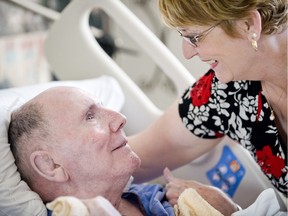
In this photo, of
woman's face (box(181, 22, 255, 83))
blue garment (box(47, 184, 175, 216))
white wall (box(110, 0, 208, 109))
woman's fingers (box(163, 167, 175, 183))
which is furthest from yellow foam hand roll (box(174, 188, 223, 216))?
white wall (box(110, 0, 208, 109))

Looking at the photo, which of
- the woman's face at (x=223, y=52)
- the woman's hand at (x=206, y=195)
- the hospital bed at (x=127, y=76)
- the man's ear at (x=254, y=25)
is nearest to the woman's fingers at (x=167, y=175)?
the woman's hand at (x=206, y=195)

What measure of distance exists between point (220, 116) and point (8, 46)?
990 mm

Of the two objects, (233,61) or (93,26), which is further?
(93,26)

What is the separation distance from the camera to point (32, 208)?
0.87 metres

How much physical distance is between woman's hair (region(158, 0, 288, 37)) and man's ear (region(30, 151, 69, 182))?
0.37m

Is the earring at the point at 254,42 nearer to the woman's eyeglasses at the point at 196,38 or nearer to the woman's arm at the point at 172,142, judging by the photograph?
the woman's eyeglasses at the point at 196,38

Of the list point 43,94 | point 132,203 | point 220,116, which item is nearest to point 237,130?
point 220,116

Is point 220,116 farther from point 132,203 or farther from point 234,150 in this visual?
point 132,203

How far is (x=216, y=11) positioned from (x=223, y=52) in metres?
0.10

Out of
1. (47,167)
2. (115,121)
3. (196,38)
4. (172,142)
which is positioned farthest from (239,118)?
(47,167)

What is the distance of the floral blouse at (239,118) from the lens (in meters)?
1.13

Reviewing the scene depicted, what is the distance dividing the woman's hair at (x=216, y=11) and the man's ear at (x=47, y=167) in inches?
14.4

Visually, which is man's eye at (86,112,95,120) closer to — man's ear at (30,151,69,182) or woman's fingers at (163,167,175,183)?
man's ear at (30,151,69,182)

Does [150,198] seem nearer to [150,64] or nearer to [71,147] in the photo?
[71,147]
